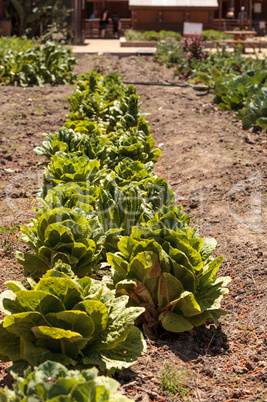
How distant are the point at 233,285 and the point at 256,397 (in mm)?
1480

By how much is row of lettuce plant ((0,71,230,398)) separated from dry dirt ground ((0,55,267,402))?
208 millimetres

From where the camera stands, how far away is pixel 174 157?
7938mm

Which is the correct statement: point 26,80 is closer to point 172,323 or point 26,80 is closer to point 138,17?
point 172,323

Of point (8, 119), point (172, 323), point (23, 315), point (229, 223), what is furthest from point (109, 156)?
point (8, 119)

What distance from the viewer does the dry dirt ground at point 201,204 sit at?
3254 millimetres

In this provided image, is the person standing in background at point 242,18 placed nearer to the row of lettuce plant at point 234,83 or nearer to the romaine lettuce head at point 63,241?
the row of lettuce plant at point 234,83

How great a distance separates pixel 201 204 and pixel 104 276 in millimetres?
2493

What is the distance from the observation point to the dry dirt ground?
3.25m

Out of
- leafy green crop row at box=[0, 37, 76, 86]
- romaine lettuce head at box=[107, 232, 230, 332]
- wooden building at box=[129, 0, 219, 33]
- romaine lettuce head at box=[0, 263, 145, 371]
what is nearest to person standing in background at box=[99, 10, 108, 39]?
wooden building at box=[129, 0, 219, 33]

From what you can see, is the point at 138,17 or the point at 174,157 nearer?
the point at 174,157

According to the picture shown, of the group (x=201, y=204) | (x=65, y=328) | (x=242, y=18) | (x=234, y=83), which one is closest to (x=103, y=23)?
(x=242, y=18)

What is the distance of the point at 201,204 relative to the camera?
6.14 meters

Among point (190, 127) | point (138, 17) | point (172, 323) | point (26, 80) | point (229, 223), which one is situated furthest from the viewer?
point (138, 17)

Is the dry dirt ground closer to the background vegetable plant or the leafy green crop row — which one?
the background vegetable plant
